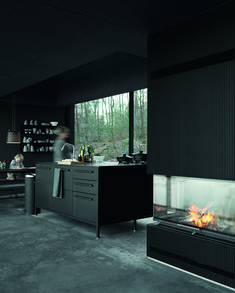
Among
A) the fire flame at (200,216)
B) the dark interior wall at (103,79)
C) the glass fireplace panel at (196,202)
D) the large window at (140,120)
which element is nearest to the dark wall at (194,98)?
the glass fireplace panel at (196,202)

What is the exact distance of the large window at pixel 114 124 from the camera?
658 cm

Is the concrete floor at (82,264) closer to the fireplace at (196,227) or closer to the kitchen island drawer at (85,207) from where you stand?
the fireplace at (196,227)

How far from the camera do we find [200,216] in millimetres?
2848

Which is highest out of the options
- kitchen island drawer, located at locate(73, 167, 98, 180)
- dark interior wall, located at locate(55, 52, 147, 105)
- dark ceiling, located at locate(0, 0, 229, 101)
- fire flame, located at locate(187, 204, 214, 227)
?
dark interior wall, located at locate(55, 52, 147, 105)

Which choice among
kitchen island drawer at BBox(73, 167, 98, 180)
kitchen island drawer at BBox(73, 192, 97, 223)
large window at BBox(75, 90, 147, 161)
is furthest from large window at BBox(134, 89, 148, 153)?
kitchen island drawer at BBox(73, 192, 97, 223)

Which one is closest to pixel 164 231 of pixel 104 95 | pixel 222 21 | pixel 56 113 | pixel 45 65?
pixel 222 21

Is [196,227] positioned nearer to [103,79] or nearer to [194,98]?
[194,98]

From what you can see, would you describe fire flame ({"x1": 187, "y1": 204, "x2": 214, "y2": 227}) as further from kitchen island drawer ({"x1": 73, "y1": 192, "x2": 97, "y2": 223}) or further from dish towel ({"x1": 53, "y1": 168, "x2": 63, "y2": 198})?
dish towel ({"x1": 53, "y1": 168, "x2": 63, "y2": 198})

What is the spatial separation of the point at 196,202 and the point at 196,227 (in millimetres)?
226

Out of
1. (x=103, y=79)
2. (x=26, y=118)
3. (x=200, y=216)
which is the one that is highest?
(x=103, y=79)

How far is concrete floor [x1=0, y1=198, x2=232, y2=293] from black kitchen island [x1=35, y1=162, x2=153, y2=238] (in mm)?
264

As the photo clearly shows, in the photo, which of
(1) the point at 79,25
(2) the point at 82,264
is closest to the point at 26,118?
(1) the point at 79,25

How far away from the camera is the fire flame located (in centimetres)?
278

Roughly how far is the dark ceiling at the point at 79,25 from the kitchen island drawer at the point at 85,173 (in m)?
1.56
